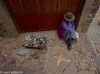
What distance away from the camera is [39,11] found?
2.67 metres

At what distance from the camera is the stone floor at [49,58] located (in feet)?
7.49

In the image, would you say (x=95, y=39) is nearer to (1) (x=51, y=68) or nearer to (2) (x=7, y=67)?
(1) (x=51, y=68)

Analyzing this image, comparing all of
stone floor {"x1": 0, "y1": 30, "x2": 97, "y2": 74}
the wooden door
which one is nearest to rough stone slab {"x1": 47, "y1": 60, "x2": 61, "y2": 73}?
stone floor {"x1": 0, "y1": 30, "x2": 97, "y2": 74}

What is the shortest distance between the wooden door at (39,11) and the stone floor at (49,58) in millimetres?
633

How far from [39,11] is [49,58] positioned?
5.47ft

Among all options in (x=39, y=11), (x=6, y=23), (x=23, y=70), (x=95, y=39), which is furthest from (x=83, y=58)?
(x=6, y=23)

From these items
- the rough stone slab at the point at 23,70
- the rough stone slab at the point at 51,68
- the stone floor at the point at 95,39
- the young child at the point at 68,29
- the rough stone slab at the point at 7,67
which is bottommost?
the stone floor at the point at 95,39

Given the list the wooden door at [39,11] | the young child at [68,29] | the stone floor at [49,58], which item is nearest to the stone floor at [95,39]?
the stone floor at [49,58]

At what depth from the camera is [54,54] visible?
2641 millimetres

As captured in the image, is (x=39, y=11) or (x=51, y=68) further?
(x=39, y=11)

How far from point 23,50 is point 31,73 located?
87 centimetres

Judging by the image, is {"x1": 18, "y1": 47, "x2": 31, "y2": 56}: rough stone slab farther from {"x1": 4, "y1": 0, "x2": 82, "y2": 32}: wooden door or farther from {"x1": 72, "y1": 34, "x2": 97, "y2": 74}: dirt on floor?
{"x1": 72, "y1": 34, "x2": 97, "y2": 74}: dirt on floor

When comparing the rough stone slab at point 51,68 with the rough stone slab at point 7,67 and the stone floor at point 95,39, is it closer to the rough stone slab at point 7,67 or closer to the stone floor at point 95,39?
the rough stone slab at point 7,67

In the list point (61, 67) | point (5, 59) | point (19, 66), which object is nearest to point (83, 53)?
point (61, 67)
